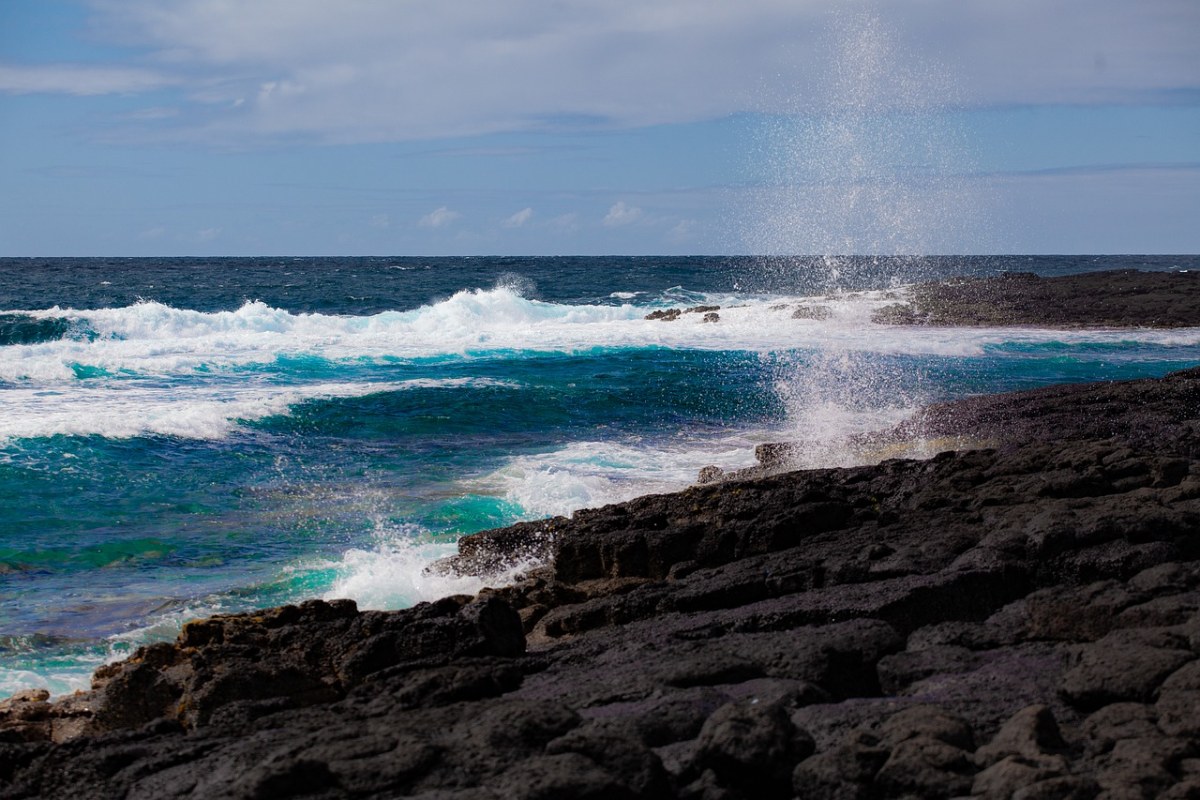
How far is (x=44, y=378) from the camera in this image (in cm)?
2320

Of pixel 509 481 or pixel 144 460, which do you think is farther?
pixel 144 460

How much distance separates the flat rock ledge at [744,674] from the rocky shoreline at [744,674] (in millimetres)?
14

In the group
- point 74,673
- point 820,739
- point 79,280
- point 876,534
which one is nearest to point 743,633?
point 820,739

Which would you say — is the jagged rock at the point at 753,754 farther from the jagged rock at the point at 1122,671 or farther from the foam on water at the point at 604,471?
the foam on water at the point at 604,471

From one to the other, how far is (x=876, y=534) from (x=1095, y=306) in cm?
3131

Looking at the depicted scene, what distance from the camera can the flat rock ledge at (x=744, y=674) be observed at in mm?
3955

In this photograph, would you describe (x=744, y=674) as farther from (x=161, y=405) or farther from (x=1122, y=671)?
(x=161, y=405)

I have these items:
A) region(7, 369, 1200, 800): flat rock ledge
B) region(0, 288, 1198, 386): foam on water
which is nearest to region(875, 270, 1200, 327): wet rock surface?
region(0, 288, 1198, 386): foam on water

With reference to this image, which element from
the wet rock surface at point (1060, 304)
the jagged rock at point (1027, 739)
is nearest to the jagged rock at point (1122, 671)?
the jagged rock at point (1027, 739)

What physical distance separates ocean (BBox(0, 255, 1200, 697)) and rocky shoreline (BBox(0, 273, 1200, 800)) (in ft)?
7.07

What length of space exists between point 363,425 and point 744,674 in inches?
546

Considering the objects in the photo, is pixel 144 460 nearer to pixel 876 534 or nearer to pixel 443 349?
pixel 876 534

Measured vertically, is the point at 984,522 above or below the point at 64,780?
above

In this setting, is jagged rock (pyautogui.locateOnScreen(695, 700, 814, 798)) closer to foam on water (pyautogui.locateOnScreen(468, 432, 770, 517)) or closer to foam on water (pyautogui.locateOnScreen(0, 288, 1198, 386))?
foam on water (pyautogui.locateOnScreen(468, 432, 770, 517))
